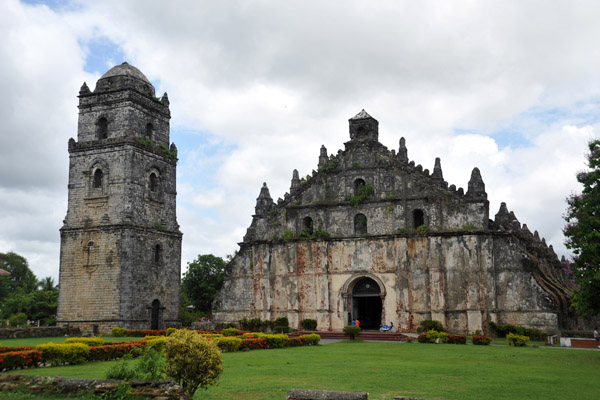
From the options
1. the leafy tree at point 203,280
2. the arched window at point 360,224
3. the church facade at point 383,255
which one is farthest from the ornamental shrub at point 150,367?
the leafy tree at point 203,280

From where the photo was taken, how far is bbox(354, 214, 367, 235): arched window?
1443 inches

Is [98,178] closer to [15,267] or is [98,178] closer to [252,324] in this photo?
[252,324]

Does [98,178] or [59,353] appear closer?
[59,353]

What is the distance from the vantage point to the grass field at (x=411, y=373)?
13547 millimetres

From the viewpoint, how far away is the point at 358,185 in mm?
37312

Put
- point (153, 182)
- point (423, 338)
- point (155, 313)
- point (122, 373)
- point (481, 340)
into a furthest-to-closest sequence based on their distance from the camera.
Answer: point (153, 182) → point (155, 313) → point (423, 338) → point (481, 340) → point (122, 373)

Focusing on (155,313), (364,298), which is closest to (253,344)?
(364,298)

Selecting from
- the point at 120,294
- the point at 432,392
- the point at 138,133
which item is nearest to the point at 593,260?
the point at 432,392

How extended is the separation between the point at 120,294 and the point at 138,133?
37.4 ft

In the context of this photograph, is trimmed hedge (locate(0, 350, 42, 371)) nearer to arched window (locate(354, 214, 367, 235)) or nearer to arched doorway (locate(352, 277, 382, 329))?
arched doorway (locate(352, 277, 382, 329))

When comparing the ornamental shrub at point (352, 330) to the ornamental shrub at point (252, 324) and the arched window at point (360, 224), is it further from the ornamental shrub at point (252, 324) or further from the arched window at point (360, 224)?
the arched window at point (360, 224)

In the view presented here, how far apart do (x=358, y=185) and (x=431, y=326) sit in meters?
9.74

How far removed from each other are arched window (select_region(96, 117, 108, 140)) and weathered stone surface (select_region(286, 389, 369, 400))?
1384 inches

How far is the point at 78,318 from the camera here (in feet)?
129
